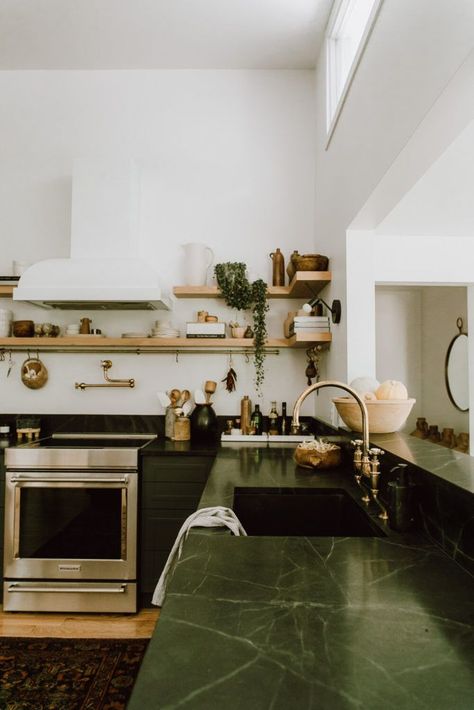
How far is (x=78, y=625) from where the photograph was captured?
8.08 ft

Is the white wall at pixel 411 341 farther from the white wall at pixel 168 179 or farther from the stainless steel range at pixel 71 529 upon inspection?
the stainless steel range at pixel 71 529

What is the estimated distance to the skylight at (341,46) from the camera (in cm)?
246

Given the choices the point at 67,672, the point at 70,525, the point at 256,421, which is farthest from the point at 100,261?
the point at 67,672

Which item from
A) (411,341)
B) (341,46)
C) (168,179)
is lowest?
(411,341)

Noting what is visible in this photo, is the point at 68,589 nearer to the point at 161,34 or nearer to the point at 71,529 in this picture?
the point at 71,529

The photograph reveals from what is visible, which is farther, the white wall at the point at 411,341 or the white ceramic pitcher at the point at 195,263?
the white wall at the point at 411,341

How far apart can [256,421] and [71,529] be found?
4.34ft

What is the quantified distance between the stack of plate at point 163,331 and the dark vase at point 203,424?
52 cm

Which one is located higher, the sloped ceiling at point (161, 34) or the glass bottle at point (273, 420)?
the sloped ceiling at point (161, 34)

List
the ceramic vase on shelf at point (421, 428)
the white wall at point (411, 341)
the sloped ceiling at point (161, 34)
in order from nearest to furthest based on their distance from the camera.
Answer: the sloped ceiling at point (161, 34), the ceramic vase on shelf at point (421, 428), the white wall at point (411, 341)

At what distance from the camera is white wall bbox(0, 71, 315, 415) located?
3340 millimetres

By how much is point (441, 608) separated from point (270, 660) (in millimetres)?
371

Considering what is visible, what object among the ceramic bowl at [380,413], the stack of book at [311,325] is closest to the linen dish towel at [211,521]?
the ceramic bowl at [380,413]

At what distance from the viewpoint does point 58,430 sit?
3287mm
